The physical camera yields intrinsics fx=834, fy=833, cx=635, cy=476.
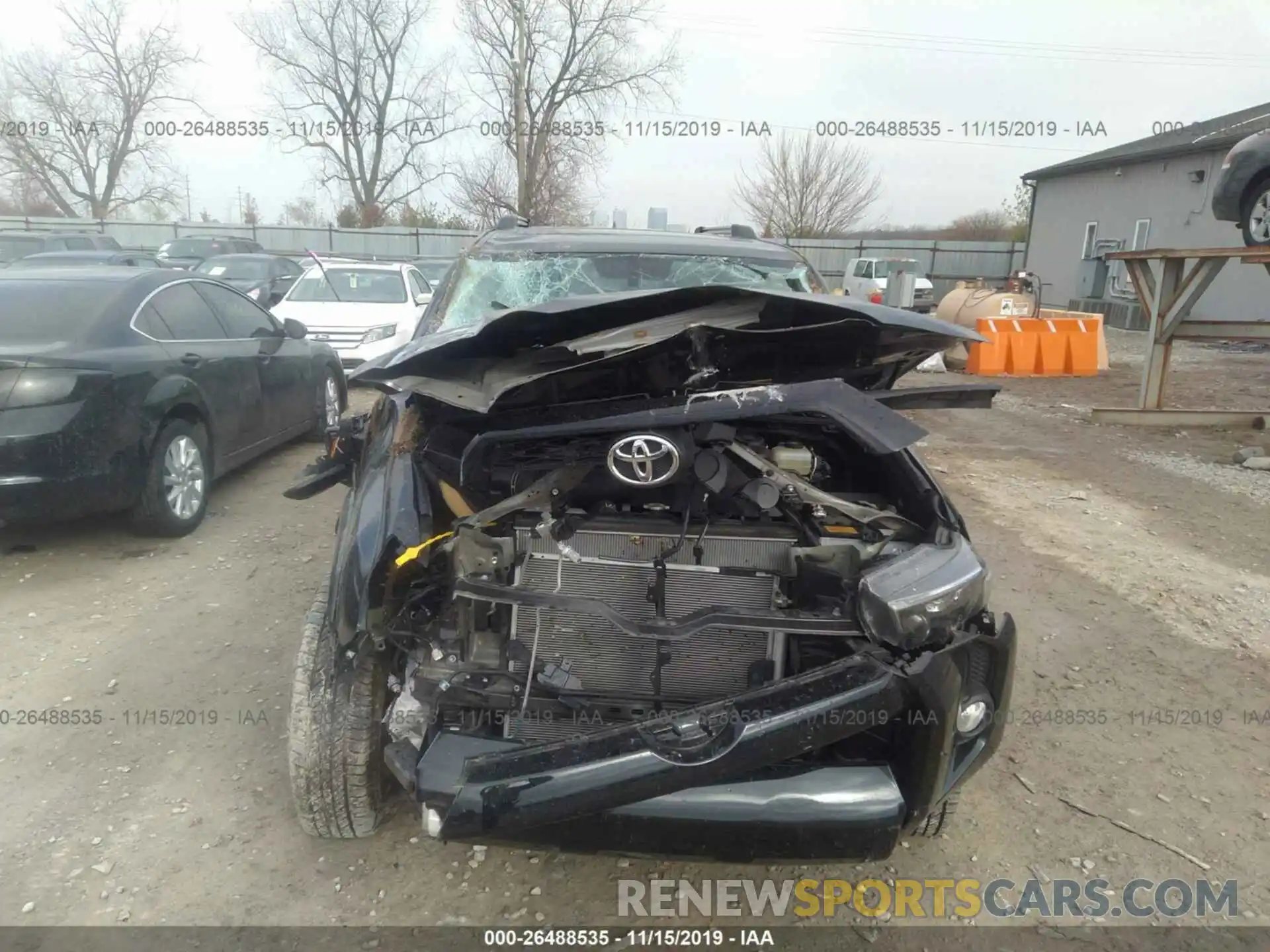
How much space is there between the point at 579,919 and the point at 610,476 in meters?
1.23

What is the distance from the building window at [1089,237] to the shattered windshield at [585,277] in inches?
903

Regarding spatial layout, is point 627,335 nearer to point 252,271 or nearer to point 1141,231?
point 252,271

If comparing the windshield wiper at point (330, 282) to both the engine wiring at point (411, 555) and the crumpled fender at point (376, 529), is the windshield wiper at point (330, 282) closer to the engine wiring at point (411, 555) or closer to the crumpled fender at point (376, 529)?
the crumpled fender at point (376, 529)

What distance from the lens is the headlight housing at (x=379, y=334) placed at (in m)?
9.09

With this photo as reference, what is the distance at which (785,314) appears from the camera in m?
2.32

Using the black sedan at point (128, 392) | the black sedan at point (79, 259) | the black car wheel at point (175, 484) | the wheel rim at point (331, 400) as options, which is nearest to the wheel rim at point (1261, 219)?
the wheel rim at point (331, 400)

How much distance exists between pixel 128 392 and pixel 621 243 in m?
2.68

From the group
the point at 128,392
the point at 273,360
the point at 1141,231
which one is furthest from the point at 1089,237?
the point at 128,392

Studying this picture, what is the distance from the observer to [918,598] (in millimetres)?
1979

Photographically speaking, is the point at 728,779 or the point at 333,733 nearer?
the point at 728,779

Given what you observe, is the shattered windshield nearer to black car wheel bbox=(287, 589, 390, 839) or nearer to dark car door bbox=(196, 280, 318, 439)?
black car wheel bbox=(287, 589, 390, 839)

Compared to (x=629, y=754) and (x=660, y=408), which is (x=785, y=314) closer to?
(x=660, y=408)

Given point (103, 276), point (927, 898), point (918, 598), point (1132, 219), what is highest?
point (1132, 219)

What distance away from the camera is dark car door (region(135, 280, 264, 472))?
4.86 meters
